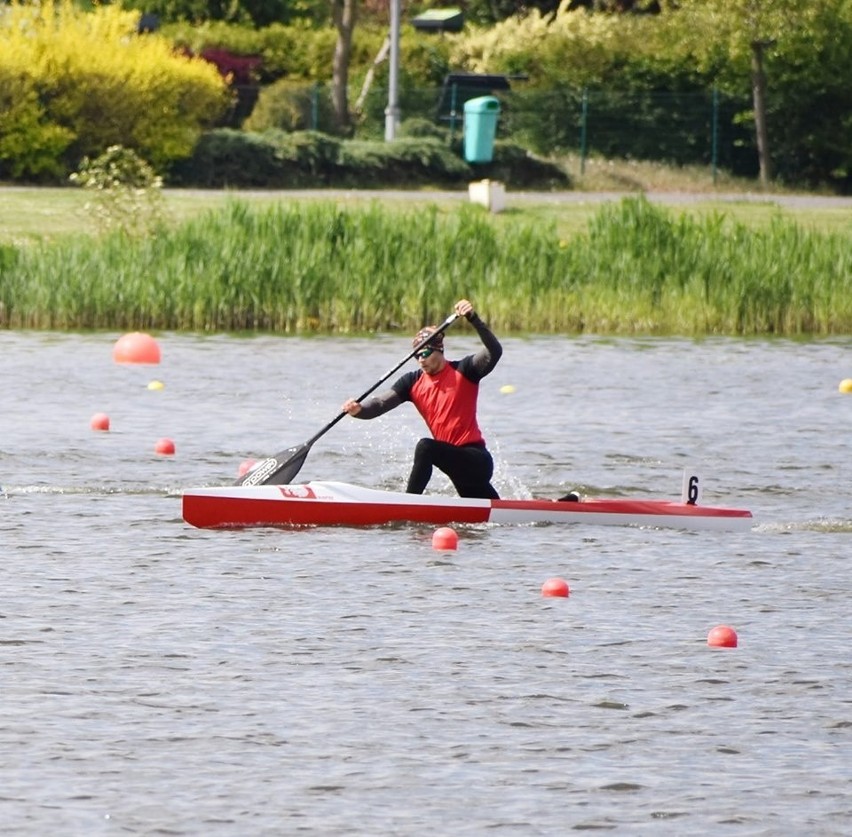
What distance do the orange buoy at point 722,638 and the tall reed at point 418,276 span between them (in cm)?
1395

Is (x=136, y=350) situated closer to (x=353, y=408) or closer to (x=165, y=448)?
(x=165, y=448)

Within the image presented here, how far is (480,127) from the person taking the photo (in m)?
39.6

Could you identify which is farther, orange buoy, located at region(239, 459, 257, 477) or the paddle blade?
orange buoy, located at region(239, 459, 257, 477)

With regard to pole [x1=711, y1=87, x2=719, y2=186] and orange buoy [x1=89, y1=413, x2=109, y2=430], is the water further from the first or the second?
pole [x1=711, y1=87, x2=719, y2=186]

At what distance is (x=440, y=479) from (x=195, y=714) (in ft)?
25.5

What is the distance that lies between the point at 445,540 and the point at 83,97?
25.0 metres

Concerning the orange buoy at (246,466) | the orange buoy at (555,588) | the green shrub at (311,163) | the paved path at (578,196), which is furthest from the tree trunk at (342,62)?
the orange buoy at (555,588)

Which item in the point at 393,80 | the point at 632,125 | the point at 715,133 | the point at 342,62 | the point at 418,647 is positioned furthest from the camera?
the point at 632,125

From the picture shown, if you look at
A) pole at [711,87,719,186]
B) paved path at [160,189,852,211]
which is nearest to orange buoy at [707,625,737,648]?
paved path at [160,189,852,211]

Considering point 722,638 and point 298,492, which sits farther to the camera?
point 298,492

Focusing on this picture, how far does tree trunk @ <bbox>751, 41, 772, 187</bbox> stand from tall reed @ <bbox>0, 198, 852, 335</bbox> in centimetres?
1743

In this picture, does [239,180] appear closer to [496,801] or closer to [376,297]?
[376,297]

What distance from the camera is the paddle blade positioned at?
575 inches

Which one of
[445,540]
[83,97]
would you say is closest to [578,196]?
[83,97]
